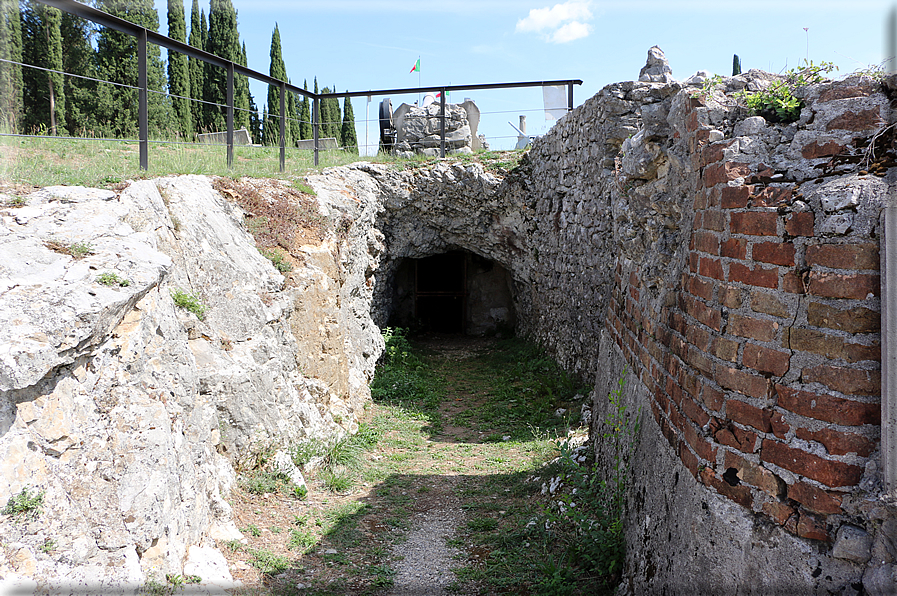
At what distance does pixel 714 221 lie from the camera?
2229 millimetres

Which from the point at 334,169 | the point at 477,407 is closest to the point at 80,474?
the point at 477,407

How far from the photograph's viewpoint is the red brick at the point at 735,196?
6.65ft

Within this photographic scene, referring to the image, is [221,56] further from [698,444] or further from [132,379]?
[698,444]

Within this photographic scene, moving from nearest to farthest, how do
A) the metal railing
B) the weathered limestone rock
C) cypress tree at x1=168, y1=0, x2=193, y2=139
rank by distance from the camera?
the metal railing < the weathered limestone rock < cypress tree at x1=168, y1=0, x2=193, y2=139

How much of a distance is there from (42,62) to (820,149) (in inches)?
670

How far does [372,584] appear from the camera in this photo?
371 centimetres

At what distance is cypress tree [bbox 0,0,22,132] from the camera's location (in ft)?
38.3

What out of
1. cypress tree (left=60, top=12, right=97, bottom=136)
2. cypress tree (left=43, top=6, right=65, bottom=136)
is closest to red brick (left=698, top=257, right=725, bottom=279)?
cypress tree (left=43, top=6, right=65, bottom=136)

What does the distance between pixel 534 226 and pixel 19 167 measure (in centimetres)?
755

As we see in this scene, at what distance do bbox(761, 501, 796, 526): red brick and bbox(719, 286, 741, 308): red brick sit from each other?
687 millimetres

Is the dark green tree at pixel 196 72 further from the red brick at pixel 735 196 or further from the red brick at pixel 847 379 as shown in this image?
the red brick at pixel 847 379

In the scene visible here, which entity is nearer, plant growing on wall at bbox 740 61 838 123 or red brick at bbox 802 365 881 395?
red brick at bbox 802 365 881 395

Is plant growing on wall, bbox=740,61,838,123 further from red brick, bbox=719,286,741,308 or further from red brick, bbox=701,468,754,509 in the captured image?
red brick, bbox=701,468,754,509

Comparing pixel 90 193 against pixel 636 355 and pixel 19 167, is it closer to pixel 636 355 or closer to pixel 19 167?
pixel 19 167
